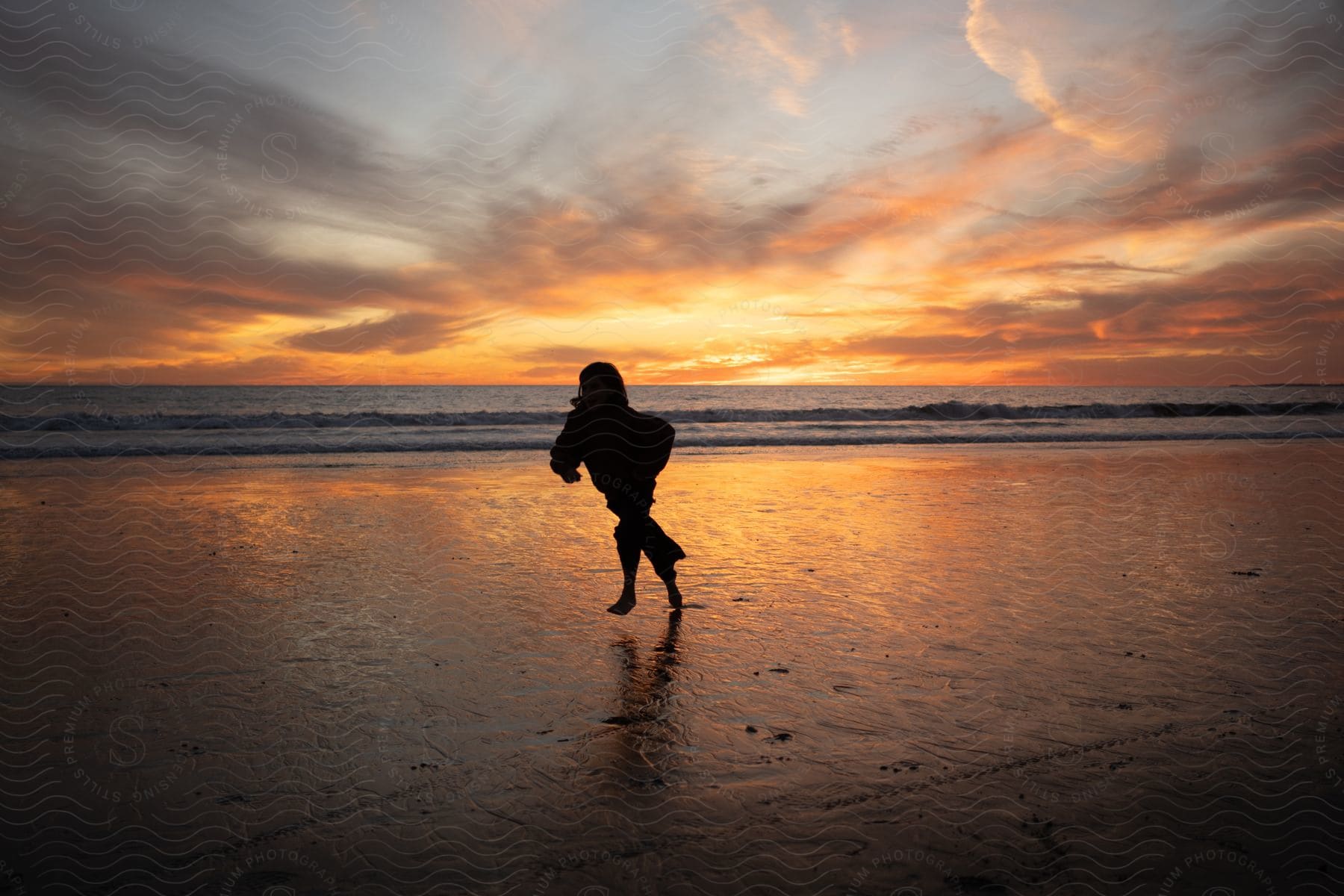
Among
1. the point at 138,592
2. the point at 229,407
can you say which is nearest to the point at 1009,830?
the point at 138,592

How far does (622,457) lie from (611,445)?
4.6 inches

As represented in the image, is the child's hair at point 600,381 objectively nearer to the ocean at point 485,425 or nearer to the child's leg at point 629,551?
the child's leg at point 629,551

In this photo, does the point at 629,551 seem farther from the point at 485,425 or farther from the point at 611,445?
the point at 485,425

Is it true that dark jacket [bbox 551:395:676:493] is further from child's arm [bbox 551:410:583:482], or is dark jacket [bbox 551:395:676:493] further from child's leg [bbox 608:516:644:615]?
child's leg [bbox 608:516:644:615]

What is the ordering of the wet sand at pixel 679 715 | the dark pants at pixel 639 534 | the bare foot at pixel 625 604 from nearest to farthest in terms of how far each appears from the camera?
the wet sand at pixel 679 715 → the bare foot at pixel 625 604 → the dark pants at pixel 639 534

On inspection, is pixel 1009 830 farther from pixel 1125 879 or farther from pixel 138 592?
pixel 138 592

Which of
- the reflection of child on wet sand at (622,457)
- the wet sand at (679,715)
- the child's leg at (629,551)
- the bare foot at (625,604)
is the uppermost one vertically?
the reflection of child on wet sand at (622,457)

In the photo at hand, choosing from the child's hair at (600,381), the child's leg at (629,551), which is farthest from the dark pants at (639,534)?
the child's hair at (600,381)

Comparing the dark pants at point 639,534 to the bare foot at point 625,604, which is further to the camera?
the dark pants at point 639,534

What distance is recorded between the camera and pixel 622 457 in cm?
549

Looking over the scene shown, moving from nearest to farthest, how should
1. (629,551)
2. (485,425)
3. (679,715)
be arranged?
(679,715)
(629,551)
(485,425)

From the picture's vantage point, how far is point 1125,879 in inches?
98.0

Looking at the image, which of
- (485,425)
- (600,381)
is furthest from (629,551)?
(485,425)

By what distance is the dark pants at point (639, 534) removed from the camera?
18.4ft
